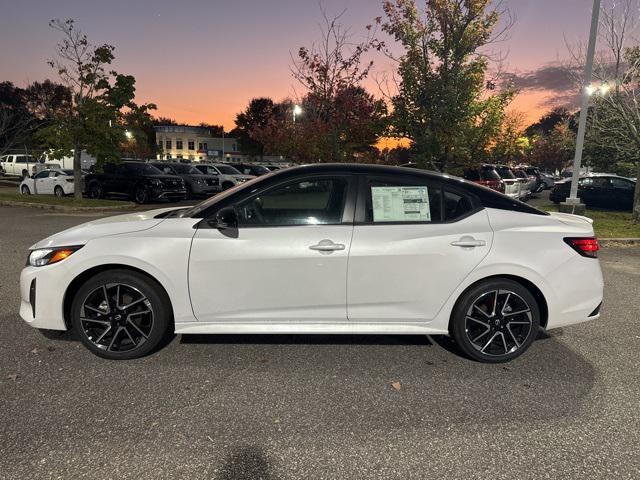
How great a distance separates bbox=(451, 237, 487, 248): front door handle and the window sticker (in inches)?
11.5

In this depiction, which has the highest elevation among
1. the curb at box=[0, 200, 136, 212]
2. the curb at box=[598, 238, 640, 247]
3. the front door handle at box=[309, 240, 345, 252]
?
the front door handle at box=[309, 240, 345, 252]

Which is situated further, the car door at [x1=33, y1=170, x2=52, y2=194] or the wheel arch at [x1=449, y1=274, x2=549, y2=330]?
the car door at [x1=33, y1=170, x2=52, y2=194]

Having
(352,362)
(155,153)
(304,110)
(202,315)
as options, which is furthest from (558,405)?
(155,153)

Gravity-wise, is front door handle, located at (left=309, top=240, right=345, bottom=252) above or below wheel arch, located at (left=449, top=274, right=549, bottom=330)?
above

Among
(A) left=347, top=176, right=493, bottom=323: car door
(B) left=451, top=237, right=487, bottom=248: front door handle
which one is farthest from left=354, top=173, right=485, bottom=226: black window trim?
(B) left=451, top=237, right=487, bottom=248: front door handle

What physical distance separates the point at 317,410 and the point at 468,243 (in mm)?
1722

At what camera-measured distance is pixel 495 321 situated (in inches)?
145

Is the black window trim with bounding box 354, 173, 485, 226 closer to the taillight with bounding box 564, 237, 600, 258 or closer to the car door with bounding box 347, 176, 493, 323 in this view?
the car door with bounding box 347, 176, 493, 323

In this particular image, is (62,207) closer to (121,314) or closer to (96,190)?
(96,190)

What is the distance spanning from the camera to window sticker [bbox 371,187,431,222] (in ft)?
11.9

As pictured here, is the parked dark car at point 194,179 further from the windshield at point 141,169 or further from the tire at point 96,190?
the tire at point 96,190

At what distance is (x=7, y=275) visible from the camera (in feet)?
20.9

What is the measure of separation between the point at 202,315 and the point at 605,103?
13512mm

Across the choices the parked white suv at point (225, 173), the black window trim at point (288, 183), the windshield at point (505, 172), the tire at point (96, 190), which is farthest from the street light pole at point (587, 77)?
the tire at point (96, 190)
